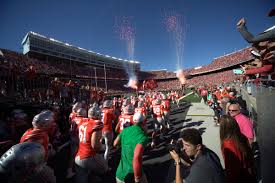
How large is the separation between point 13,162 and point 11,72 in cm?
1163

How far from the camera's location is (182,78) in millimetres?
74750

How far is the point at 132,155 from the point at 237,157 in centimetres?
153

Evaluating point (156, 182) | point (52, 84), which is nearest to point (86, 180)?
point (156, 182)

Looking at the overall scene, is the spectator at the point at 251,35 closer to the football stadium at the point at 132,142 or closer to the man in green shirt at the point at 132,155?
the football stadium at the point at 132,142

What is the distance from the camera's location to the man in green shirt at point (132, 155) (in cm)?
281

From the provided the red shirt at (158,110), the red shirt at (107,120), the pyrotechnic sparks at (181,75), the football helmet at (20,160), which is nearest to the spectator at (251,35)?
the football helmet at (20,160)

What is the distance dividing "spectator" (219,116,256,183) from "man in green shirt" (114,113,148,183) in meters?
1.20

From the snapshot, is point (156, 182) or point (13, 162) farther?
point (156, 182)

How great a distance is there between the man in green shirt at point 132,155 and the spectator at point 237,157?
1.20 metres

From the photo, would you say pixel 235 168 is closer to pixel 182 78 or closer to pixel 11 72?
pixel 11 72

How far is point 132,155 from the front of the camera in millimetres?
2992

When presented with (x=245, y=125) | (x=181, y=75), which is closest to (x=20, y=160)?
(x=245, y=125)

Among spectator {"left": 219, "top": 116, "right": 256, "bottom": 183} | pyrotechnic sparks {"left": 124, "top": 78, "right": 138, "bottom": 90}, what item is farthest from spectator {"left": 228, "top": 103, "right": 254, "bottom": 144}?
pyrotechnic sparks {"left": 124, "top": 78, "right": 138, "bottom": 90}

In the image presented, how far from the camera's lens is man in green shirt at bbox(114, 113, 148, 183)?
2809 mm
